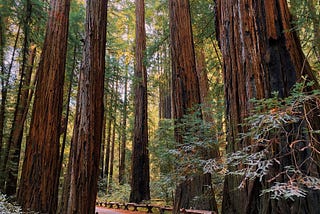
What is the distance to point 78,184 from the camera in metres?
4.66

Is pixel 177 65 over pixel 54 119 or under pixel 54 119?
over

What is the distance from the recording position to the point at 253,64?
128 inches

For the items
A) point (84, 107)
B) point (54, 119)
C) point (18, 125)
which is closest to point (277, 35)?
point (84, 107)

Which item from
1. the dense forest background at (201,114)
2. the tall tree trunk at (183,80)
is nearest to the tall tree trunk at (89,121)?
the dense forest background at (201,114)

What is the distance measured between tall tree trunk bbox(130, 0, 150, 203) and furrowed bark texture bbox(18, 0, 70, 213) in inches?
135

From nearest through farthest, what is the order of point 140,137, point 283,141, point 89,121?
point 283,141
point 89,121
point 140,137

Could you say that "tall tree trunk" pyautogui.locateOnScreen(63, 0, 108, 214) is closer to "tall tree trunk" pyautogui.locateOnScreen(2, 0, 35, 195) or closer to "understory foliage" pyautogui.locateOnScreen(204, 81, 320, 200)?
"understory foliage" pyautogui.locateOnScreen(204, 81, 320, 200)

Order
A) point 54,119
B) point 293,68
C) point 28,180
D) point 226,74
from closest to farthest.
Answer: point 293,68, point 226,74, point 28,180, point 54,119

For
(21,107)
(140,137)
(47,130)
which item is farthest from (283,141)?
(21,107)

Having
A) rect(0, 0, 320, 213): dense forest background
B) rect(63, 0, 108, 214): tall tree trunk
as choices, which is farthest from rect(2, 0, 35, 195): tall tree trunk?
rect(63, 0, 108, 214): tall tree trunk

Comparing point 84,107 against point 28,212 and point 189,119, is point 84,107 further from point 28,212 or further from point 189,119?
point 28,212

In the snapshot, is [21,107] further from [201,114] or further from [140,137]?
[201,114]

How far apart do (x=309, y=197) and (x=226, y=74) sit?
1.85 meters

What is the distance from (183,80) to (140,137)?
191 inches
